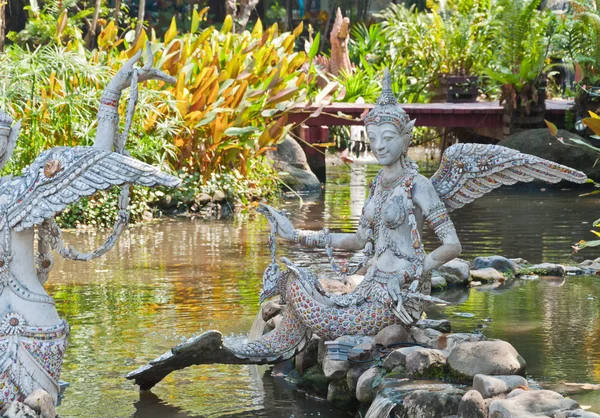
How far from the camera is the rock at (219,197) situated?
50.9 feet

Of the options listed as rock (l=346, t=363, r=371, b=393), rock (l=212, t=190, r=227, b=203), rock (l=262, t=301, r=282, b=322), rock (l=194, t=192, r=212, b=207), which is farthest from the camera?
rock (l=212, t=190, r=227, b=203)

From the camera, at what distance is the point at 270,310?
7340mm

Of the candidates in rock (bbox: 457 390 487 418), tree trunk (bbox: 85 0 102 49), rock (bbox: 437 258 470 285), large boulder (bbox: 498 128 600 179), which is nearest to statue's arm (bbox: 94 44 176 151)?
rock (bbox: 457 390 487 418)

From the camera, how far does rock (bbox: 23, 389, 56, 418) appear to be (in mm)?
5176

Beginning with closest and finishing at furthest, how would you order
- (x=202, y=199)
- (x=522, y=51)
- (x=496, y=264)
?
(x=496, y=264) < (x=202, y=199) < (x=522, y=51)

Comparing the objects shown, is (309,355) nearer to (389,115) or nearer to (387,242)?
(387,242)

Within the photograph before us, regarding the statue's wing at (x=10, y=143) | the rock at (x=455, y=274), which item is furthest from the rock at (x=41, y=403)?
the rock at (x=455, y=274)

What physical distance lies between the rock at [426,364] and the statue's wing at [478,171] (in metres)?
1.08

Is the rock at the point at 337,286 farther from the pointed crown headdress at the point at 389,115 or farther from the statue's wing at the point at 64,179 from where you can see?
the statue's wing at the point at 64,179

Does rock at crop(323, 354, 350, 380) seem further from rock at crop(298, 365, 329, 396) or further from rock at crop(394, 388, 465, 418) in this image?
rock at crop(394, 388, 465, 418)

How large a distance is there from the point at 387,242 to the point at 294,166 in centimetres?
1286

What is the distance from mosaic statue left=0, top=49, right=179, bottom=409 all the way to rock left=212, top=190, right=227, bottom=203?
996cm

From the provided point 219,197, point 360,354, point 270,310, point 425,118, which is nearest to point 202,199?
point 219,197

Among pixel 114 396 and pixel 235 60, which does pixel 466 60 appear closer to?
pixel 235 60
